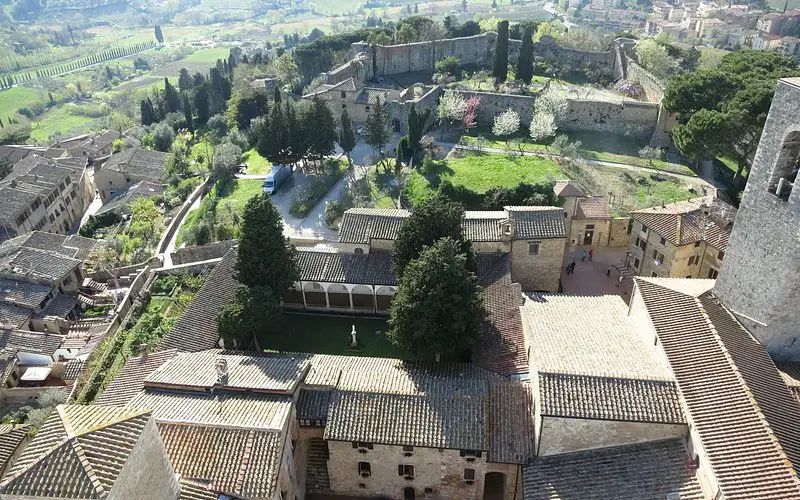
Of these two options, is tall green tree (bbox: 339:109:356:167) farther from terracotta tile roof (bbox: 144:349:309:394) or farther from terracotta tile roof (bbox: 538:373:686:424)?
terracotta tile roof (bbox: 538:373:686:424)

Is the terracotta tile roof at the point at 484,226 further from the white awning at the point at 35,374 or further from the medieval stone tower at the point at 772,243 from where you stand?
the white awning at the point at 35,374

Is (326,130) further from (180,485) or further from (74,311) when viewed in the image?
(180,485)

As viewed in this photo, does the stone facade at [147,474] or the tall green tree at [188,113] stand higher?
→ the stone facade at [147,474]

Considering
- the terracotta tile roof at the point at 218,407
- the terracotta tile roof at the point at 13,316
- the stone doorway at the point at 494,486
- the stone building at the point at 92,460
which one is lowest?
the terracotta tile roof at the point at 13,316

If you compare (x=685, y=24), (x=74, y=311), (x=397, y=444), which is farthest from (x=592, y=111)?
(x=685, y=24)

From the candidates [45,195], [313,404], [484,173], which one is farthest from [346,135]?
[313,404]

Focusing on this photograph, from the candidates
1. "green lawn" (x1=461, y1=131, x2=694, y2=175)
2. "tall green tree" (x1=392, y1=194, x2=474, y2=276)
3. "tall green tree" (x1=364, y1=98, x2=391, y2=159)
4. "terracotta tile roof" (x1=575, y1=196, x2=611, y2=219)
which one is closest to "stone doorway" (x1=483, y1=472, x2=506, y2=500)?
"tall green tree" (x1=392, y1=194, x2=474, y2=276)

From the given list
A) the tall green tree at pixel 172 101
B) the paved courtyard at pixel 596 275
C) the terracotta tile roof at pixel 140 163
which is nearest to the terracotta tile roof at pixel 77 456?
the paved courtyard at pixel 596 275

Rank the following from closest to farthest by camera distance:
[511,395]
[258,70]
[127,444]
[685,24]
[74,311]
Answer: [127,444], [511,395], [74,311], [258,70], [685,24]
